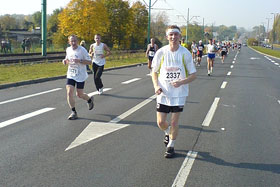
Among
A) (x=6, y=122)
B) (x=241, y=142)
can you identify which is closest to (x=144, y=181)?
(x=241, y=142)

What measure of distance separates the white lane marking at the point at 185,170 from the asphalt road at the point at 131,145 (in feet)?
0.04

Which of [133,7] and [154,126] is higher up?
[133,7]

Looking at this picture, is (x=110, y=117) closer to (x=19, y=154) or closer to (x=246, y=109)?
(x=19, y=154)

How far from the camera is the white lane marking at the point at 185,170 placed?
401 centimetres

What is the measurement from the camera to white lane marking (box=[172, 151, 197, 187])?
158 inches

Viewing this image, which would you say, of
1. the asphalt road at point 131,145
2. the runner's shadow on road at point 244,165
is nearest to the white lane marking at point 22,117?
the asphalt road at point 131,145

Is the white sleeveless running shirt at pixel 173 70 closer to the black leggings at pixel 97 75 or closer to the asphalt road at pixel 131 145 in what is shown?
the asphalt road at pixel 131 145

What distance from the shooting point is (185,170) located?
174 inches

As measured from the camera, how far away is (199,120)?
7.32 metres

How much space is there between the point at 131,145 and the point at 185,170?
1284 mm

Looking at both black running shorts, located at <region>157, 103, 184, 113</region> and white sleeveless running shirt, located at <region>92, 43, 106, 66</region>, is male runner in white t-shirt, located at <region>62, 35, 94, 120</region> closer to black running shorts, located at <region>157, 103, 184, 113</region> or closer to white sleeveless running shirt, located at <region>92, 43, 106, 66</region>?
black running shorts, located at <region>157, 103, 184, 113</region>

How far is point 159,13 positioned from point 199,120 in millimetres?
84569

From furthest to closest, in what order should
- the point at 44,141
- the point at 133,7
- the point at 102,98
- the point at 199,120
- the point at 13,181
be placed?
the point at 133,7, the point at 102,98, the point at 199,120, the point at 44,141, the point at 13,181

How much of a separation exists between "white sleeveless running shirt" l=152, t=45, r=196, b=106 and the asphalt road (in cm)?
94
